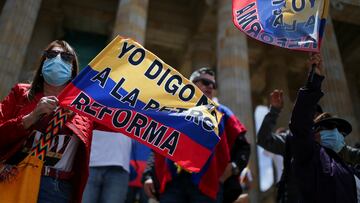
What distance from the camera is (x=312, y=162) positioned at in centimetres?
466

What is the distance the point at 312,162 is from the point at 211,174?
4.82 ft

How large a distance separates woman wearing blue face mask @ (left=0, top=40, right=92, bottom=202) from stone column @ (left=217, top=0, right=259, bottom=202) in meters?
8.66

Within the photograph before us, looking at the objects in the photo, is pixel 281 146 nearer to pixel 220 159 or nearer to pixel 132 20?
pixel 220 159

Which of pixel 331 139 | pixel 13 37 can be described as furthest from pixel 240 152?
pixel 13 37

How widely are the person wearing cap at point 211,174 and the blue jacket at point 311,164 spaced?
48.4 inches

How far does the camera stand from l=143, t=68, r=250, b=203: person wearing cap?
5.48 meters

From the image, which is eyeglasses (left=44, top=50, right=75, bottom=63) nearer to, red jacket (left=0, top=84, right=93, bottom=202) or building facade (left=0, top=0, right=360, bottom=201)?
red jacket (left=0, top=84, right=93, bottom=202)

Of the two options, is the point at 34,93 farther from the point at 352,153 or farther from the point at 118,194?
the point at 352,153

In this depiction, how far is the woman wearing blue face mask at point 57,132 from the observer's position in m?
3.78

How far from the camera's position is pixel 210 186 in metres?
5.45

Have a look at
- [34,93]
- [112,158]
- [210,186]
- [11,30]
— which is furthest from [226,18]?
[34,93]

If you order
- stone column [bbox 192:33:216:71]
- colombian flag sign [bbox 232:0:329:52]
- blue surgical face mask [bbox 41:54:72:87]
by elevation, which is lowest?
blue surgical face mask [bbox 41:54:72:87]

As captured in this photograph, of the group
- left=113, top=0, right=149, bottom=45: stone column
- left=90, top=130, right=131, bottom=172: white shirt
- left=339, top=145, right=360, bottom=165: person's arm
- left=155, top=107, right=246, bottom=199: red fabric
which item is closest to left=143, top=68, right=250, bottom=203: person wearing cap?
left=155, top=107, right=246, bottom=199: red fabric

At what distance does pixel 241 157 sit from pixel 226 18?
34.2 feet
